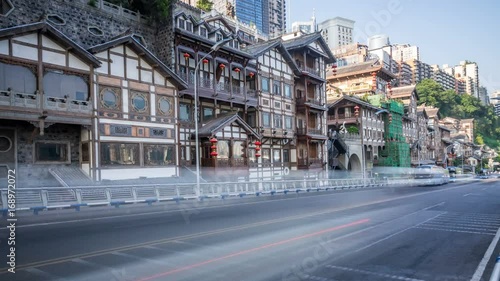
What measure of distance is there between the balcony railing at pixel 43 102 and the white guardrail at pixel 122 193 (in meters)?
5.25

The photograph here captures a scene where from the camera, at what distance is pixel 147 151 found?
2772 cm

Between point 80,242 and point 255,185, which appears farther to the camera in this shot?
point 255,185

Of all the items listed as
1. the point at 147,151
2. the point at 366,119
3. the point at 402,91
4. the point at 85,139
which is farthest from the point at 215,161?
the point at 402,91

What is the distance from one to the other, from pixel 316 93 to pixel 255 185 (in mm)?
22011

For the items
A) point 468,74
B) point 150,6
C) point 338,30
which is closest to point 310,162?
point 150,6

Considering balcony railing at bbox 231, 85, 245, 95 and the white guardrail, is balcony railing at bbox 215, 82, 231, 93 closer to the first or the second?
balcony railing at bbox 231, 85, 245, 95

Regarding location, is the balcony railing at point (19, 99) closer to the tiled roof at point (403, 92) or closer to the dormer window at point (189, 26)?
the dormer window at point (189, 26)

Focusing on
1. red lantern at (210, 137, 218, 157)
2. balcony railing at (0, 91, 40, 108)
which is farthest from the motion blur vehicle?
balcony railing at (0, 91, 40, 108)

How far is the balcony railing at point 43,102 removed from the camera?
20.1 meters

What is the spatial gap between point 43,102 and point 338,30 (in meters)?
71.0

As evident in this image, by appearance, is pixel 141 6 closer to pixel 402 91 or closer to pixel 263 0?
pixel 402 91

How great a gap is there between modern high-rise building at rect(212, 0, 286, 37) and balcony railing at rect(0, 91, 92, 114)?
344ft

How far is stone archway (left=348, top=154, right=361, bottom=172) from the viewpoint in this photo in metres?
58.7

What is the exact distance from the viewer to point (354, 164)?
5938 cm
